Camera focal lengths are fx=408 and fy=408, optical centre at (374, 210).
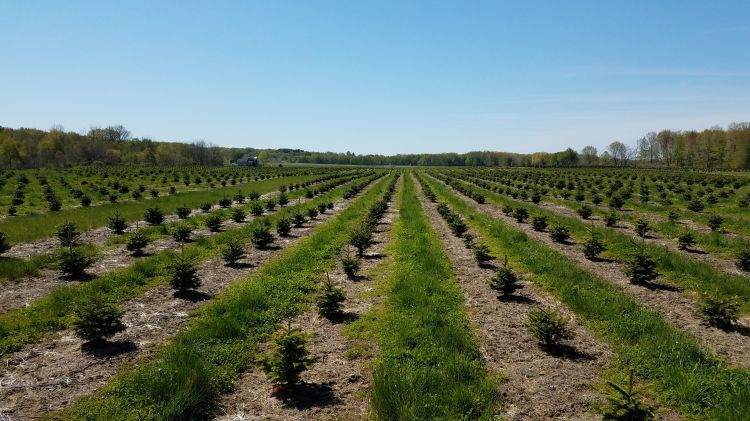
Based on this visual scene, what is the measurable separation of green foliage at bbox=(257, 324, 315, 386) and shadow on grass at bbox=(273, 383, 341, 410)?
0.54ft

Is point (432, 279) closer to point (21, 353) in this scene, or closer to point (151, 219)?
point (21, 353)

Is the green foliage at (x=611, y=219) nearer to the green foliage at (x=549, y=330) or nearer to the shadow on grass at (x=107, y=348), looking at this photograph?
the green foliage at (x=549, y=330)

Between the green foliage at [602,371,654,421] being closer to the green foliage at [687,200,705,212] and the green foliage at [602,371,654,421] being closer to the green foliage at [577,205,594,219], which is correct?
the green foliage at [577,205,594,219]

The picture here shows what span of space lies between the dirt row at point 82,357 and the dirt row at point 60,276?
294 cm

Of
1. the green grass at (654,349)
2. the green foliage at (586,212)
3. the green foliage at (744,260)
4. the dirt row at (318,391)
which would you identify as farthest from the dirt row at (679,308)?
the green foliage at (586,212)

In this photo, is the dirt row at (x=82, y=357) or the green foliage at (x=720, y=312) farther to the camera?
the green foliage at (x=720, y=312)

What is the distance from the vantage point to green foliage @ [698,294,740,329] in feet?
29.3

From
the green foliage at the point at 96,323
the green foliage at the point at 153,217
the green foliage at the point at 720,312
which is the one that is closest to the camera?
the green foliage at the point at 96,323

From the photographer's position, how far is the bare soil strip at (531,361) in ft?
20.1

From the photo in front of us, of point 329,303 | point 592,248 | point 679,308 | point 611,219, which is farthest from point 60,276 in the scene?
point 611,219

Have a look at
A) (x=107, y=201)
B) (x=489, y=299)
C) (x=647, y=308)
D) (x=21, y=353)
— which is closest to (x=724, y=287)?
(x=647, y=308)

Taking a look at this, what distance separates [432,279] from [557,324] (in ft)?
15.6

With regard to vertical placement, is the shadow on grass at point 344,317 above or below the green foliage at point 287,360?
below

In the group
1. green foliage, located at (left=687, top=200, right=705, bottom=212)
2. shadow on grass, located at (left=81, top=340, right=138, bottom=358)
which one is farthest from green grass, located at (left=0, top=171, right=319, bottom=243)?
green foliage, located at (left=687, top=200, right=705, bottom=212)
